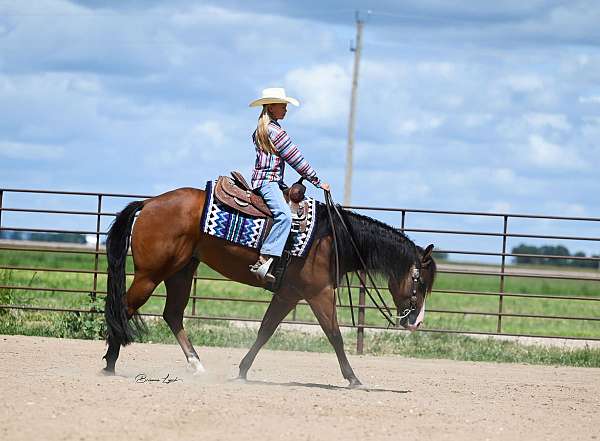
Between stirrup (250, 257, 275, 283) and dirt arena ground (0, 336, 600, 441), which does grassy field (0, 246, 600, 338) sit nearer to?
dirt arena ground (0, 336, 600, 441)

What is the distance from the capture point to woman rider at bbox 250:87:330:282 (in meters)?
7.83

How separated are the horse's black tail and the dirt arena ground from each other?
36 cm

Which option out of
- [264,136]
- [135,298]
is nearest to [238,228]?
[264,136]

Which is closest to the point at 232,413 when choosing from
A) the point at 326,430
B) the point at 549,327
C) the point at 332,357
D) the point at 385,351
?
the point at 326,430

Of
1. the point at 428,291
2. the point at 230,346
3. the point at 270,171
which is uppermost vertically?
the point at 270,171

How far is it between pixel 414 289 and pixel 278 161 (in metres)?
1.59

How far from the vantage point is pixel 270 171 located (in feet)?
26.1

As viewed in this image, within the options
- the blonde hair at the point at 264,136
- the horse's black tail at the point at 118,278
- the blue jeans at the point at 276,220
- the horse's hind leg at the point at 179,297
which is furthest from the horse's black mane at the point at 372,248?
the horse's black tail at the point at 118,278

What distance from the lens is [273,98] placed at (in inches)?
311

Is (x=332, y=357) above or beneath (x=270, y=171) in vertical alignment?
beneath

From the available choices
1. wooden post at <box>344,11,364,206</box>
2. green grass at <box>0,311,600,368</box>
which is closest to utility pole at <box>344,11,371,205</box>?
wooden post at <box>344,11,364,206</box>

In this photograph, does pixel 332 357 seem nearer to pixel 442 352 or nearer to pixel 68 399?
pixel 442 352

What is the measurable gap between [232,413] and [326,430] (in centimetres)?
62

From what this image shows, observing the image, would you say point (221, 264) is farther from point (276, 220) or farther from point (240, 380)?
point (240, 380)
